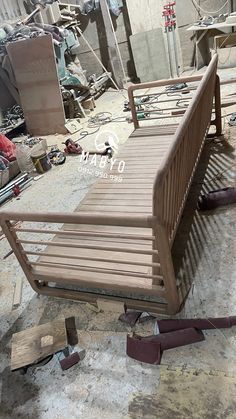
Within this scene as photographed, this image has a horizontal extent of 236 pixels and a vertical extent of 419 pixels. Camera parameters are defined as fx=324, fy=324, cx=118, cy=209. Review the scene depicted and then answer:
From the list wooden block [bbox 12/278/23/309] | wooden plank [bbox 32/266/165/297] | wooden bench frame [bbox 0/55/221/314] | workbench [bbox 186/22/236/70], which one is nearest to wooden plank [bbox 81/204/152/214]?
wooden bench frame [bbox 0/55/221/314]

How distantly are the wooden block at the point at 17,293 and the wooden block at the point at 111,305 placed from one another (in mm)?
598

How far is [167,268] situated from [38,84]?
4.20 metres

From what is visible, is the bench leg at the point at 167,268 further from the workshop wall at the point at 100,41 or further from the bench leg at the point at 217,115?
the workshop wall at the point at 100,41

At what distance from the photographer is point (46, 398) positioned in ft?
5.07

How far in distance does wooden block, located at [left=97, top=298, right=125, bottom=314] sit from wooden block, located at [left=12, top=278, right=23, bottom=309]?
60 centimetres

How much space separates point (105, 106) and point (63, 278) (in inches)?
179

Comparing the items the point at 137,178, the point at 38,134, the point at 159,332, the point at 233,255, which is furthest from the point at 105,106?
the point at 159,332

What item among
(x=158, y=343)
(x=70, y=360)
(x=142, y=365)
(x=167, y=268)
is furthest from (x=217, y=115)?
(x=70, y=360)

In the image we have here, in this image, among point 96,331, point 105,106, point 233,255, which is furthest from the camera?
point 105,106

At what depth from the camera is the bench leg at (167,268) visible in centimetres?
138

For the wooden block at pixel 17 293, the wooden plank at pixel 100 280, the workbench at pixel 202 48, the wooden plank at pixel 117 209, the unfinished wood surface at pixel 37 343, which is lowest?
the wooden block at pixel 17 293

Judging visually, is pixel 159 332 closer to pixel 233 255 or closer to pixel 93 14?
pixel 233 255

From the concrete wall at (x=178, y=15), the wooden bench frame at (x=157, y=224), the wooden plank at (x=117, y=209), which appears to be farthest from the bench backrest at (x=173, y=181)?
the concrete wall at (x=178, y=15)

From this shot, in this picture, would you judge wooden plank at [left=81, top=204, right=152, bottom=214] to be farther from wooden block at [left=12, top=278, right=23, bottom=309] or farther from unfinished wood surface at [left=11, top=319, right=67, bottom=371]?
unfinished wood surface at [left=11, top=319, right=67, bottom=371]
